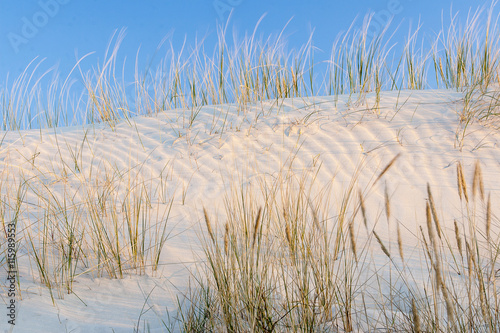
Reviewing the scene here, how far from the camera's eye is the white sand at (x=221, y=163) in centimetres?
183

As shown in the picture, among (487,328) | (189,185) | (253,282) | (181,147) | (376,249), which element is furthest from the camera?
(181,147)

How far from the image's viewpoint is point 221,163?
365cm

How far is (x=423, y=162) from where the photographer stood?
11.1 feet

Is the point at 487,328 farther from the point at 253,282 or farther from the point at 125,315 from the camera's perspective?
the point at 125,315

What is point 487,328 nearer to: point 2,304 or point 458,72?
point 2,304

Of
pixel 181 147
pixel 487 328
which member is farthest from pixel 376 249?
pixel 181 147

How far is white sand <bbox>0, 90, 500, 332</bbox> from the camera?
1.83 meters

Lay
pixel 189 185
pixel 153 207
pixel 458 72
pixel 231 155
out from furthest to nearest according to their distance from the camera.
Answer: pixel 458 72 → pixel 231 155 → pixel 189 185 → pixel 153 207

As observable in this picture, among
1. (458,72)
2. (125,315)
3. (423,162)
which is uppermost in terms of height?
(458,72)

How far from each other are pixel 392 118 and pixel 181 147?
2327 mm

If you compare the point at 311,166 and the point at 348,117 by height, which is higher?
the point at 348,117

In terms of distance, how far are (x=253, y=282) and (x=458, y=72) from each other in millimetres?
4980

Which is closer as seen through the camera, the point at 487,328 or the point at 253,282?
the point at 487,328

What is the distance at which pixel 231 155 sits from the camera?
12.4 feet
